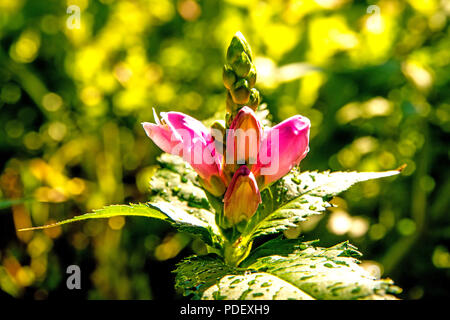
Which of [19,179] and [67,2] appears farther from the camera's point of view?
[67,2]

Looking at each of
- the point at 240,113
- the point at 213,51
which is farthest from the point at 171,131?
the point at 213,51

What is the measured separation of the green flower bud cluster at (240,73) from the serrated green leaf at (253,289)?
34cm

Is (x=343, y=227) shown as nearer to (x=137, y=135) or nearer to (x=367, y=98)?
(x=367, y=98)

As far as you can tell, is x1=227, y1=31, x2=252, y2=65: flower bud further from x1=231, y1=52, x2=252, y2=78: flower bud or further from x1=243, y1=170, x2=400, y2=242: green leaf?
x1=243, y1=170, x2=400, y2=242: green leaf

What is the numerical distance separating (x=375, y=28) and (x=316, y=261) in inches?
73.0

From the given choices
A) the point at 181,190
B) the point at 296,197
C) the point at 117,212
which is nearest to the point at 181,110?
the point at 181,190

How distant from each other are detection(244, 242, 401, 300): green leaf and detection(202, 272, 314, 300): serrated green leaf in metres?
0.02

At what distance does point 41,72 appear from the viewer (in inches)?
94.1

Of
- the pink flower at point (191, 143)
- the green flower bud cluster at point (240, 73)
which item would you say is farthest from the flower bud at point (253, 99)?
the pink flower at point (191, 143)

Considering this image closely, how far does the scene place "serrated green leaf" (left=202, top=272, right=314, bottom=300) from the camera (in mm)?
696

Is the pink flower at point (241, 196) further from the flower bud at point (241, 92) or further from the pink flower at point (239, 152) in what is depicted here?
the flower bud at point (241, 92)

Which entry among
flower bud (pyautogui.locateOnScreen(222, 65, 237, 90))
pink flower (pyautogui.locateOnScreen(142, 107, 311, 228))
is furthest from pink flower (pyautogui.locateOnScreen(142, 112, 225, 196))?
flower bud (pyautogui.locateOnScreen(222, 65, 237, 90))

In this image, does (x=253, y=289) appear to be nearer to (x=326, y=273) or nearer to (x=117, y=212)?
(x=326, y=273)

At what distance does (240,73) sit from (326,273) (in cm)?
41
